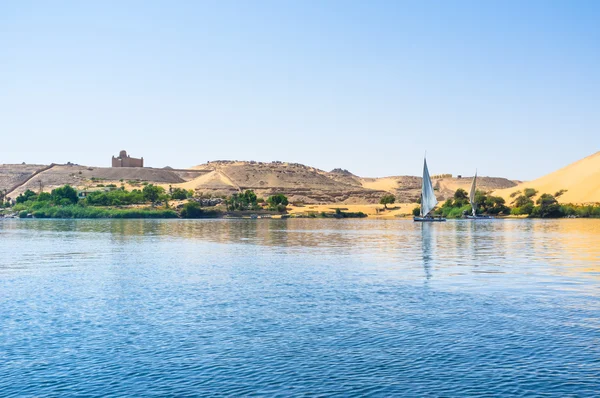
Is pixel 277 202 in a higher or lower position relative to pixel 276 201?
lower

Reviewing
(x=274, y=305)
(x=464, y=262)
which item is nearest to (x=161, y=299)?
(x=274, y=305)

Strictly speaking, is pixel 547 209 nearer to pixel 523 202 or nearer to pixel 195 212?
pixel 523 202

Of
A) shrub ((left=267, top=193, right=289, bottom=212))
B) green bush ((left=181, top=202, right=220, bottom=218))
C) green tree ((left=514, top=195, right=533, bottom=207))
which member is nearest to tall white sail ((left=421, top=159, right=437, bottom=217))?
green tree ((left=514, top=195, right=533, bottom=207))

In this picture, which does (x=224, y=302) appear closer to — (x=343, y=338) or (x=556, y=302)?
(x=343, y=338)

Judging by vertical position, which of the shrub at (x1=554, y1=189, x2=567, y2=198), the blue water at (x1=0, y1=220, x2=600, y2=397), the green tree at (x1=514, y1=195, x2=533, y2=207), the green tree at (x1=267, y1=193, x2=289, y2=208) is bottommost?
the blue water at (x1=0, y1=220, x2=600, y2=397)

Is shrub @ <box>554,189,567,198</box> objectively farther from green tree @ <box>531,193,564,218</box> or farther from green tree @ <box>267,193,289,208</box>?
green tree @ <box>267,193,289,208</box>

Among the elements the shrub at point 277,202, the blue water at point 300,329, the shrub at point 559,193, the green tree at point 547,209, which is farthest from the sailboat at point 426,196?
the blue water at point 300,329

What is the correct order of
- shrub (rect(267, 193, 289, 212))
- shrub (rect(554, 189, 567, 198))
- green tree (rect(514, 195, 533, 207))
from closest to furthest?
green tree (rect(514, 195, 533, 207)) < shrub (rect(554, 189, 567, 198)) < shrub (rect(267, 193, 289, 212))

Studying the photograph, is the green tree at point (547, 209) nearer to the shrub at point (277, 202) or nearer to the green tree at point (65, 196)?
the shrub at point (277, 202)

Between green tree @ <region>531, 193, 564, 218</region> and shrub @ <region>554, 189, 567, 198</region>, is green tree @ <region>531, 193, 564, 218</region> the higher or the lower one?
the lower one

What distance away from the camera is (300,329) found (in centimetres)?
2606

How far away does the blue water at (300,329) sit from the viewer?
1928cm

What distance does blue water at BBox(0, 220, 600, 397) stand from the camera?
19.3m

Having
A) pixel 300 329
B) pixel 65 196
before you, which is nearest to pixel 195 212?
pixel 65 196
